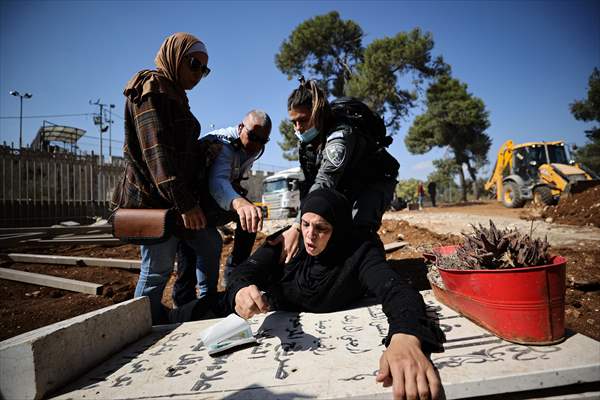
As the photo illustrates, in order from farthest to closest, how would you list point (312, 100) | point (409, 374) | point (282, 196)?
point (282, 196), point (312, 100), point (409, 374)

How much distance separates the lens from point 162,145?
2059mm

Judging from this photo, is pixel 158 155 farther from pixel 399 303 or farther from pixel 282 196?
pixel 282 196

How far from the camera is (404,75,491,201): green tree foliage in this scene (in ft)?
77.9

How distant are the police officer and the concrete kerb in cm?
114

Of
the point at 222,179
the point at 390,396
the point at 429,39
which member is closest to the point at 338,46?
the point at 429,39

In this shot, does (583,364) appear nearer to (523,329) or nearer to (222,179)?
(523,329)

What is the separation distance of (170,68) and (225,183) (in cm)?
89

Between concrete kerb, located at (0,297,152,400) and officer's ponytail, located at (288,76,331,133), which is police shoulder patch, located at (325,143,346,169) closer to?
officer's ponytail, located at (288,76,331,133)

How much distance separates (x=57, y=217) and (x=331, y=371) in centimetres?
1301

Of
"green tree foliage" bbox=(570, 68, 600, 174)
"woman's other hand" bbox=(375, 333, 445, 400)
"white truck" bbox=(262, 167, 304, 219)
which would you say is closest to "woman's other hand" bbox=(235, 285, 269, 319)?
"woman's other hand" bbox=(375, 333, 445, 400)

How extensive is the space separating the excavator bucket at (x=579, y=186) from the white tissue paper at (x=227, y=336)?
36.4 ft

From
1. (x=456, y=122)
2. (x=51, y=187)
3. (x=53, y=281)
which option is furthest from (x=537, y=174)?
(x=51, y=187)

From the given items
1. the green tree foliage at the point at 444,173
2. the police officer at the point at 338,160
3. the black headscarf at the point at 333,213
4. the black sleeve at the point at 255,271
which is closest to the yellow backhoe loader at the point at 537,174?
the police officer at the point at 338,160

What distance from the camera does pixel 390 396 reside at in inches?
45.8
